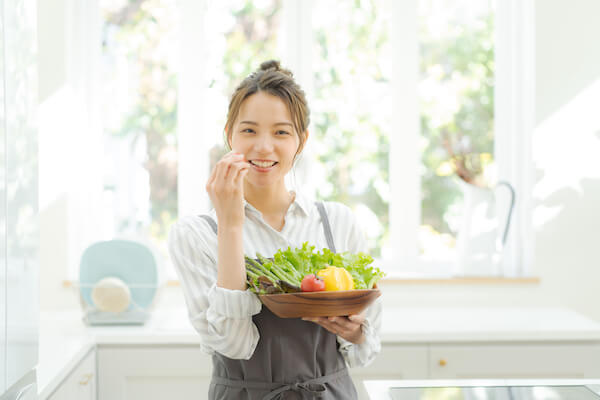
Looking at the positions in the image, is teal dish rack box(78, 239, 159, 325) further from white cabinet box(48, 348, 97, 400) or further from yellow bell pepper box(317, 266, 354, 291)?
yellow bell pepper box(317, 266, 354, 291)

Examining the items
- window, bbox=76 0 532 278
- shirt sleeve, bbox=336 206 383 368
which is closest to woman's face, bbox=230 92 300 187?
shirt sleeve, bbox=336 206 383 368

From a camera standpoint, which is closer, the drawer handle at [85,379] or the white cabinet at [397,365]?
the drawer handle at [85,379]

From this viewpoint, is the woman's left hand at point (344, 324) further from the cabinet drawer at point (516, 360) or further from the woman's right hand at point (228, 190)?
the cabinet drawer at point (516, 360)

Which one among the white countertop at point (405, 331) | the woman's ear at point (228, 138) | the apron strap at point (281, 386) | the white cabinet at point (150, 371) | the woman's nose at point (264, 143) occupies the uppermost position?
the woman's ear at point (228, 138)

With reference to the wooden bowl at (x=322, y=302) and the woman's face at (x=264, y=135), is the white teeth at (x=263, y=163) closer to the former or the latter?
the woman's face at (x=264, y=135)

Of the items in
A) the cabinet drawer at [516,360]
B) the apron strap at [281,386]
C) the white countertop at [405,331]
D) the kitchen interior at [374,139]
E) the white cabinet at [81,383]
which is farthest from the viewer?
the kitchen interior at [374,139]

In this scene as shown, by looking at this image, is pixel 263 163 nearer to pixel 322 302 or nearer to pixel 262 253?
pixel 262 253

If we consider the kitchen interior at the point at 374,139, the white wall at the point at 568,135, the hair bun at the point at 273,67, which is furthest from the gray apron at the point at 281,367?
the white wall at the point at 568,135

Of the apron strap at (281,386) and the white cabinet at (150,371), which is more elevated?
the apron strap at (281,386)

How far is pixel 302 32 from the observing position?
118 inches

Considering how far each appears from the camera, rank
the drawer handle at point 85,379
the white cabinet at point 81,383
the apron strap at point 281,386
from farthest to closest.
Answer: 1. the drawer handle at point 85,379
2. the white cabinet at point 81,383
3. the apron strap at point 281,386

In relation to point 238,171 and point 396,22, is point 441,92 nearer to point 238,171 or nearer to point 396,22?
point 396,22

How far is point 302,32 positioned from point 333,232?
1668 mm

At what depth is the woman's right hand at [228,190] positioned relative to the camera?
4.35 ft
